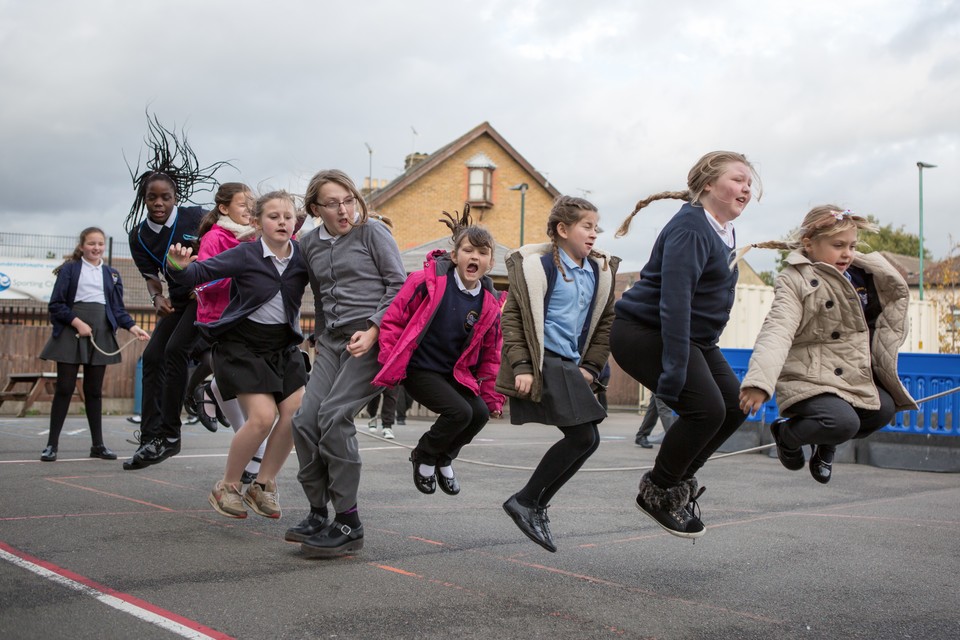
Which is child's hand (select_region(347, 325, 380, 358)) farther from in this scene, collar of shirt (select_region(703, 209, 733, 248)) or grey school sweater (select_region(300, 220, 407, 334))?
collar of shirt (select_region(703, 209, 733, 248))

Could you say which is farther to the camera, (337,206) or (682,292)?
(337,206)

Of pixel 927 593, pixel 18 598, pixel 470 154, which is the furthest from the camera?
pixel 470 154

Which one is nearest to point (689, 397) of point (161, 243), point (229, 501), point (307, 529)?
point (307, 529)

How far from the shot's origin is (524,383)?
502 centimetres

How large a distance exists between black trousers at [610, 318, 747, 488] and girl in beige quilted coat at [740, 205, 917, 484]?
163 mm

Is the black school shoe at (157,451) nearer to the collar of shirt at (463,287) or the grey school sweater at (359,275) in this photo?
the grey school sweater at (359,275)

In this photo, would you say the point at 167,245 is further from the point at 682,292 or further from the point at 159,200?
the point at 682,292

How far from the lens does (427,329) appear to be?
529 cm

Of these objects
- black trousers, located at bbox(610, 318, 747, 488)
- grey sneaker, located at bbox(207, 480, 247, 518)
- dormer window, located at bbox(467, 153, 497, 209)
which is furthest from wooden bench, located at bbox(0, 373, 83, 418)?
dormer window, located at bbox(467, 153, 497, 209)

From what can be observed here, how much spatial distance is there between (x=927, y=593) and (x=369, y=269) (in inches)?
130

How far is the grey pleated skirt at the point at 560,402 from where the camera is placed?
510 cm

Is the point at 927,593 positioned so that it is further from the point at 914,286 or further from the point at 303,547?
the point at 914,286

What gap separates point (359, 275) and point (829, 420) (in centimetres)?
259

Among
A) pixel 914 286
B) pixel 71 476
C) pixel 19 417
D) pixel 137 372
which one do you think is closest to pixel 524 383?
pixel 71 476
